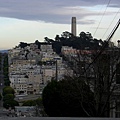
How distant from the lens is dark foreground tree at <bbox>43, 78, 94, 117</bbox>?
22.5m

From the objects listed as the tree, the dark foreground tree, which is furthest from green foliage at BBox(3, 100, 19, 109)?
the tree

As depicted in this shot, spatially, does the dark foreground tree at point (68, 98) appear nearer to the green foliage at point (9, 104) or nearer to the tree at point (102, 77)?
the tree at point (102, 77)

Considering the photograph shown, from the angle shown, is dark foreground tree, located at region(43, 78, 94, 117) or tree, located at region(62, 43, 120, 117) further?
dark foreground tree, located at region(43, 78, 94, 117)

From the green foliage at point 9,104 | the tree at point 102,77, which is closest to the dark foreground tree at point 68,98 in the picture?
the tree at point 102,77

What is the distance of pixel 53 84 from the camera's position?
2466 centimetres

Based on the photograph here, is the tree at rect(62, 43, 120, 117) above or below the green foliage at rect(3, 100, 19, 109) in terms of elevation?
above

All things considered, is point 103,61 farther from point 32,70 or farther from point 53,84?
point 32,70

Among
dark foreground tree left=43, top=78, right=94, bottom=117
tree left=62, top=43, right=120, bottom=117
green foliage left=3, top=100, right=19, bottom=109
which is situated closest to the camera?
tree left=62, top=43, right=120, bottom=117

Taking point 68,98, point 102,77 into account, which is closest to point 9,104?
point 68,98

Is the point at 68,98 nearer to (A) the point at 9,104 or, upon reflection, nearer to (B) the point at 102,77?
(B) the point at 102,77

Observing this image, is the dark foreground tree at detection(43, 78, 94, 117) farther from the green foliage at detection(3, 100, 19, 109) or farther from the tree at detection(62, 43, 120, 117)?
the green foliage at detection(3, 100, 19, 109)

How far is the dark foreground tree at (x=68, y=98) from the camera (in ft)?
73.9

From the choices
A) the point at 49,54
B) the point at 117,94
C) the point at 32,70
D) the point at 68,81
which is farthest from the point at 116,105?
the point at 49,54

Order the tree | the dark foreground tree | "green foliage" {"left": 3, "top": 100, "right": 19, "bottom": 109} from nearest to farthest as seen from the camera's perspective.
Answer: the tree
the dark foreground tree
"green foliage" {"left": 3, "top": 100, "right": 19, "bottom": 109}
